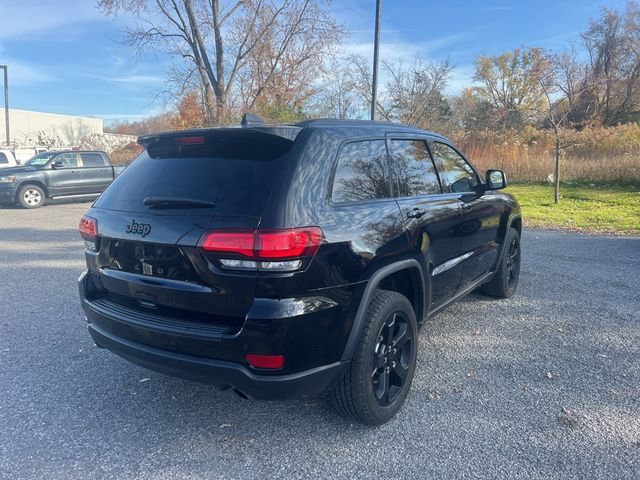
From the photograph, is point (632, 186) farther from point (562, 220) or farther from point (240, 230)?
point (240, 230)

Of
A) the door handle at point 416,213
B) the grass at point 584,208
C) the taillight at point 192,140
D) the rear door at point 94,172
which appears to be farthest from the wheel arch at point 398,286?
the rear door at point 94,172

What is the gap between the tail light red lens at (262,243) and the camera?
7.36ft

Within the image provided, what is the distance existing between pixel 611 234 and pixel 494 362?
23.2ft

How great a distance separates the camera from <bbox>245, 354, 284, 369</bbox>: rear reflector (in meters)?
2.29

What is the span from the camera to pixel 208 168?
264 centimetres

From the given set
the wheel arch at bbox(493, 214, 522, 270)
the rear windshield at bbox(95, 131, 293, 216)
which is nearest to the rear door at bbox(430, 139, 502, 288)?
the wheel arch at bbox(493, 214, 522, 270)

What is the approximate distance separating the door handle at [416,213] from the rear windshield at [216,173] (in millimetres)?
1014

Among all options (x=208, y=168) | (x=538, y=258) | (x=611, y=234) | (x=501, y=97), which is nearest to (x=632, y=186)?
(x=611, y=234)

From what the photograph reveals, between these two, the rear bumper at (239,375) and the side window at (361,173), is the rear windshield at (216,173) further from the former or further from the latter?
the rear bumper at (239,375)

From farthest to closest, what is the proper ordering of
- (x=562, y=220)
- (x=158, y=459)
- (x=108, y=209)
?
(x=562, y=220) < (x=108, y=209) < (x=158, y=459)

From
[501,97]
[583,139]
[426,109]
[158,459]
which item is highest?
[501,97]

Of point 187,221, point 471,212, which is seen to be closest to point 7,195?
point 187,221

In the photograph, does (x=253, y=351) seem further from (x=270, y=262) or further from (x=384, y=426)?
(x=384, y=426)

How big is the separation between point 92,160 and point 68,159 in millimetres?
731
